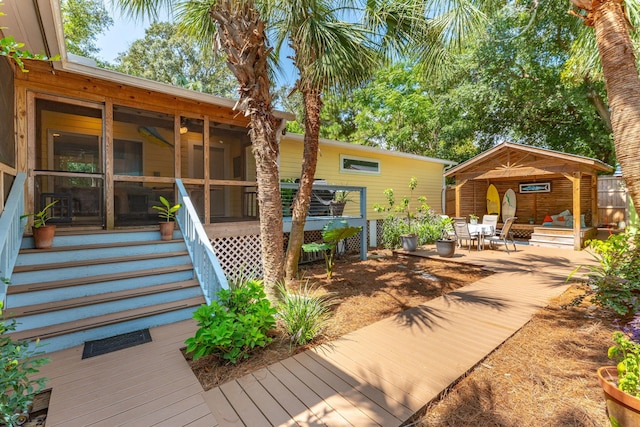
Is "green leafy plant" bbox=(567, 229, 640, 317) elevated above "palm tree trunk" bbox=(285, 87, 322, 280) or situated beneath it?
situated beneath

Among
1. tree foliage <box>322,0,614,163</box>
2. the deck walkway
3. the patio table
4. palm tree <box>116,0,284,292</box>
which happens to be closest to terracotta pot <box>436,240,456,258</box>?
the patio table

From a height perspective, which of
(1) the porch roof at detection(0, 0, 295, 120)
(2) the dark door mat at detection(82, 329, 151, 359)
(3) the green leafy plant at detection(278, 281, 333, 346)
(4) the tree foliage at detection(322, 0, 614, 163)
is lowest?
(2) the dark door mat at detection(82, 329, 151, 359)

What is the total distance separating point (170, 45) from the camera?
60.0ft

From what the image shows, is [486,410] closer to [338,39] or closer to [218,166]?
[338,39]

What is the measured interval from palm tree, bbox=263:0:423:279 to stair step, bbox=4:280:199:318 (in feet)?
5.88

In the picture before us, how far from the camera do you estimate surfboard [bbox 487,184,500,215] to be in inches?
528

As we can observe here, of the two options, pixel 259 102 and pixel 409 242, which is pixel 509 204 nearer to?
pixel 409 242

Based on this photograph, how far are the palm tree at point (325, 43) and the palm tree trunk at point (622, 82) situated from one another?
2.70 m

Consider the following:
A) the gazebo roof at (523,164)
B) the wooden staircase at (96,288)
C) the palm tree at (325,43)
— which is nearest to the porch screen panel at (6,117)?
the wooden staircase at (96,288)

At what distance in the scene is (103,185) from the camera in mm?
4801

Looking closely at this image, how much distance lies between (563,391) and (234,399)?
9.15ft

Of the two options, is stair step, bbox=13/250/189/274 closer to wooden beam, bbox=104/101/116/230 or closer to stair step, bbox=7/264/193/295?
stair step, bbox=7/264/193/295

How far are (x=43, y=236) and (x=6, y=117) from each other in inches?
64.2

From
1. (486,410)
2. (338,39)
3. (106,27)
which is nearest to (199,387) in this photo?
(486,410)
